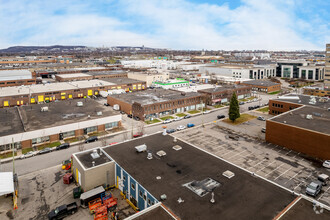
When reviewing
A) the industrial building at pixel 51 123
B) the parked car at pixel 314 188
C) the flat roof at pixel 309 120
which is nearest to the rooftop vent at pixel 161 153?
the parked car at pixel 314 188

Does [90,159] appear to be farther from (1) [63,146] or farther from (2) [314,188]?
(2) [314,188]

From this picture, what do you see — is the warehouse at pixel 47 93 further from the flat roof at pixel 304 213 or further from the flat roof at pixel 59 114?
the flat roof at pixel 304 213

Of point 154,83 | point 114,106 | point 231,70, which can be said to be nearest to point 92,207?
point 114,106

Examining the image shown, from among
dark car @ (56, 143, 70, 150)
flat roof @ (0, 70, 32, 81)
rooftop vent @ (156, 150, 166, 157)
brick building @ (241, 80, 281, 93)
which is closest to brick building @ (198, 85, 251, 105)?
brick building @ (241, 80, 281, 93)

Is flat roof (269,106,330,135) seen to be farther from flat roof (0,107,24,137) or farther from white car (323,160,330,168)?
flat roof (0,107,24,137)

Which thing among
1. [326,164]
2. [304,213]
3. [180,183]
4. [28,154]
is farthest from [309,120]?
[28,154]

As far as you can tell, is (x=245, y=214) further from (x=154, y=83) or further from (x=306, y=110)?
(x=154, y=83)
